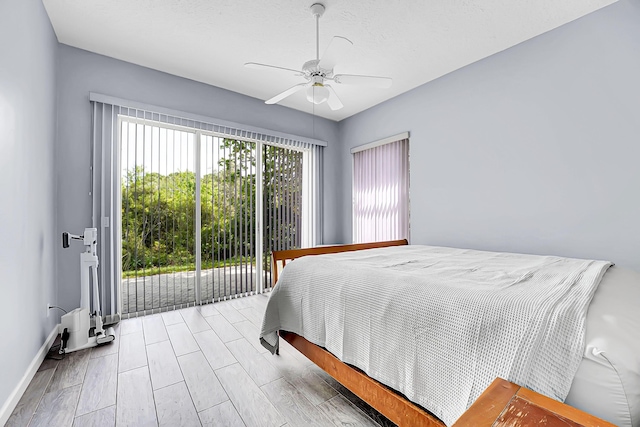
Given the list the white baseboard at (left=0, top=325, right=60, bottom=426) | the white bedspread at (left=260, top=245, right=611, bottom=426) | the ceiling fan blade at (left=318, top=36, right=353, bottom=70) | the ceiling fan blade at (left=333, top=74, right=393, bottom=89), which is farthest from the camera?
the ceiling fan blade at (left=318, top=36, right=353, bottom=70)

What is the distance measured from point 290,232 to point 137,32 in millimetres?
2795

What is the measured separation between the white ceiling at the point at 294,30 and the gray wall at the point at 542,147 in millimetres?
219

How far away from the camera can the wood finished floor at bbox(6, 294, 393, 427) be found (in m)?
1.48

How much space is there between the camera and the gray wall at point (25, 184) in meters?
1.53

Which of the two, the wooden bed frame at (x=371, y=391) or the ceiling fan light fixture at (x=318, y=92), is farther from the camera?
the ceiling fan light fixture at (x=318, y=92)

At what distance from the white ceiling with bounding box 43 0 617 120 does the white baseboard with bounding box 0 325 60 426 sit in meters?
2.61

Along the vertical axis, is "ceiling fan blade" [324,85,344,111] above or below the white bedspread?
above

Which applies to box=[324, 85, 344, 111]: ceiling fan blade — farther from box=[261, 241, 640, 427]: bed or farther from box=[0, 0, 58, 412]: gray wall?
box=[0, 0, 58, 412]: gray wall

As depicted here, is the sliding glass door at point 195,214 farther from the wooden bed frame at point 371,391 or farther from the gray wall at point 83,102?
the wooden bed frame at point 371,391

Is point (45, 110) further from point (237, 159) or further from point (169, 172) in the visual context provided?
point (237, 159)

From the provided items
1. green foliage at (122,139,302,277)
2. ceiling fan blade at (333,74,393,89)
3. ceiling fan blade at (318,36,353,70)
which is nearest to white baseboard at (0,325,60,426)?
green foliage at (122,139,302,277)

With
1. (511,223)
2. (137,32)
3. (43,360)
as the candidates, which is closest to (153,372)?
(43,360)

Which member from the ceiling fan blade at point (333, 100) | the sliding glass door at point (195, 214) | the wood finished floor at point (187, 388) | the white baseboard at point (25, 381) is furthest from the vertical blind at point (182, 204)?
the ceiling fan blade at point (333, 100)

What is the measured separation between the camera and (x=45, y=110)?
2254 millimetres
